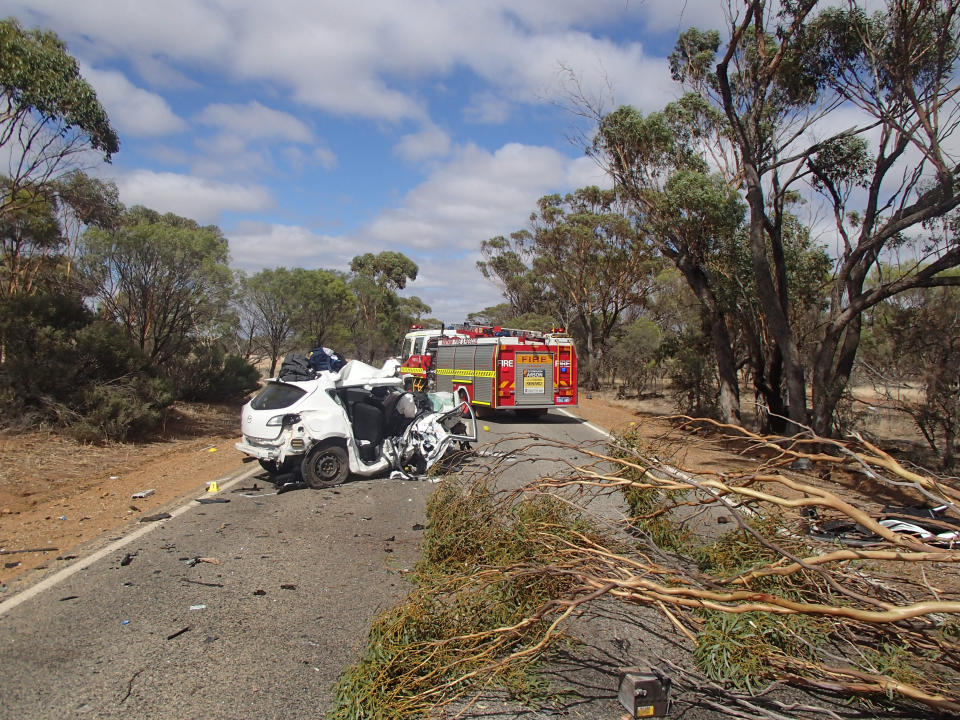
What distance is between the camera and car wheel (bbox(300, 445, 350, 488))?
9039mm

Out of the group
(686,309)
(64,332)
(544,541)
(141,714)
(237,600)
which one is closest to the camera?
(141,714)

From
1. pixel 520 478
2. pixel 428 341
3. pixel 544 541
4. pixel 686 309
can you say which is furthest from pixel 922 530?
pixel 686 309

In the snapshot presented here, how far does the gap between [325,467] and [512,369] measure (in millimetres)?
9698

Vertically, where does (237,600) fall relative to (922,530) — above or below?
below

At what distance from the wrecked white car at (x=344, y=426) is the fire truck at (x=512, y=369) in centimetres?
761

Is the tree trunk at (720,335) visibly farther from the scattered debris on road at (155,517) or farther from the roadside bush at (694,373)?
the scattered debris on road at (155,517)

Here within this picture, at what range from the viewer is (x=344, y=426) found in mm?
9281

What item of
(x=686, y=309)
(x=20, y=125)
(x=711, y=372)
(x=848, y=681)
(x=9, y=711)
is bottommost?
(x=9, y=711)

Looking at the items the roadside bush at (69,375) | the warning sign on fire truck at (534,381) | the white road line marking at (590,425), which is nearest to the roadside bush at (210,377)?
the roadside bush at (69,375)

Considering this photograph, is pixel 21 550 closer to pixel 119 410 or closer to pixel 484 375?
pixel 119 410

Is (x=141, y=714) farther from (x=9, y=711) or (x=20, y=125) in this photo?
(x=20, y=125)

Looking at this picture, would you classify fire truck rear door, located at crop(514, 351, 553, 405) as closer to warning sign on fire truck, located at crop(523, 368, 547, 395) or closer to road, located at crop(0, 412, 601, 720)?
warning sign on fire truck, located at crop(523, 368, 547, 395)

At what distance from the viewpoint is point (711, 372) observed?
68.2ft

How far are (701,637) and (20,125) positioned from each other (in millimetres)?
15399
